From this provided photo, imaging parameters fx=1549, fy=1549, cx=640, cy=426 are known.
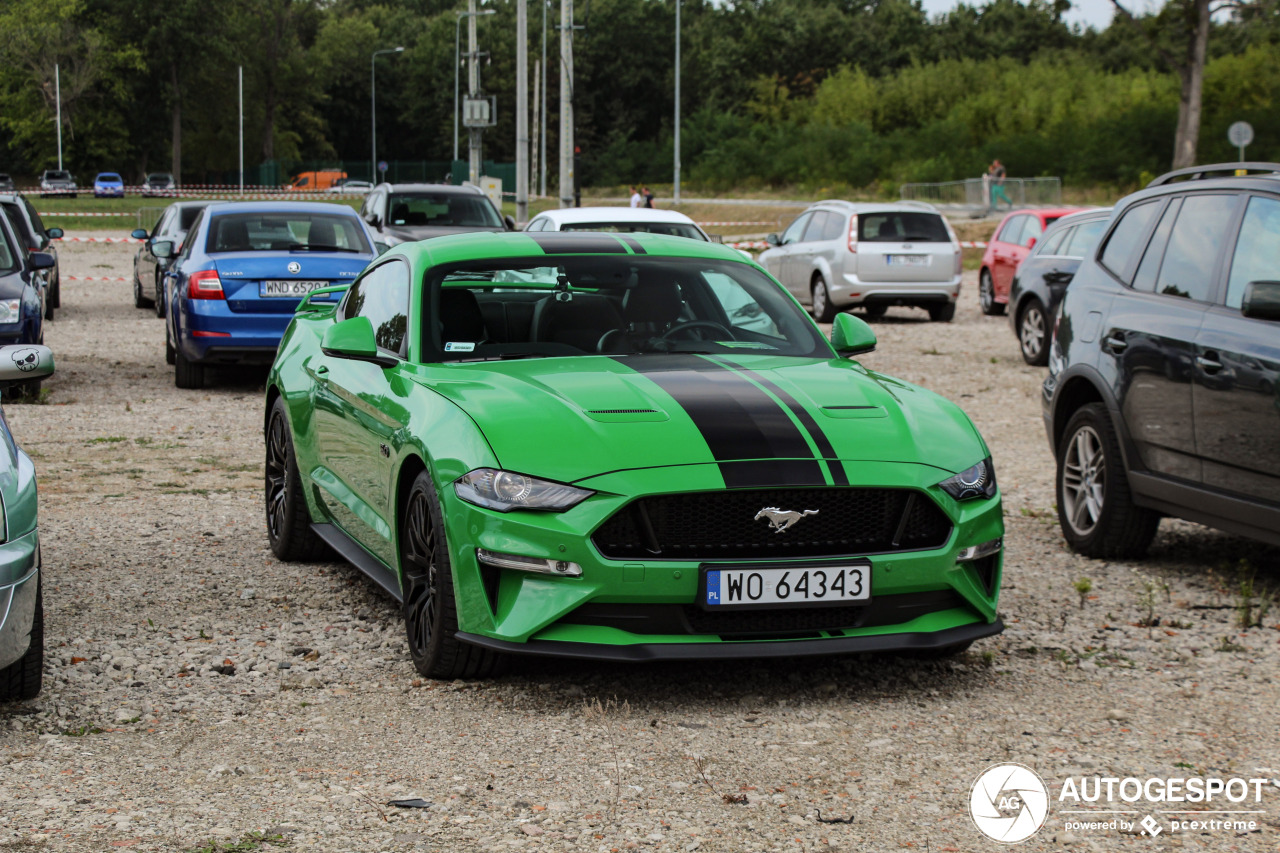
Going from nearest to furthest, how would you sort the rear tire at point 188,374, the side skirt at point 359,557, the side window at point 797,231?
the side skirt at point 359,557 → the rear tire at point 188,374 → the side window at point 797,231

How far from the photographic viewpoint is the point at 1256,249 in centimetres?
654

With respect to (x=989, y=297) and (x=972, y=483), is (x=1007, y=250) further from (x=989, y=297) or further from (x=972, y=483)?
(x=972, y=483)

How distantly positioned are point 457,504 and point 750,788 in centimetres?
130

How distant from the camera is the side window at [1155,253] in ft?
23.6

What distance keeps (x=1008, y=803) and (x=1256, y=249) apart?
3431mm

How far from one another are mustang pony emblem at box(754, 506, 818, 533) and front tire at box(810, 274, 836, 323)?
1622 cm

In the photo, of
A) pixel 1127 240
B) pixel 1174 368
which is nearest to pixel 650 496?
pixel 1174 368

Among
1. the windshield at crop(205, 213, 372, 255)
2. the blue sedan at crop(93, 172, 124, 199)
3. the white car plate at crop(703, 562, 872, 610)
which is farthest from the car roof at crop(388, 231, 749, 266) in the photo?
the blue sedan at crop(93, 172, 124, 199)

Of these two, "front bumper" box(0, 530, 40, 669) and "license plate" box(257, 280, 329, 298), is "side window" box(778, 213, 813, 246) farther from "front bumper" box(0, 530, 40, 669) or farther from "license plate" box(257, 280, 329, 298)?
"front bumper" box(0, 530, 40, 669)

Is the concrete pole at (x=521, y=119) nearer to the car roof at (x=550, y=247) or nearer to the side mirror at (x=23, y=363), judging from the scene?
the car roof at (x=550, y=247)

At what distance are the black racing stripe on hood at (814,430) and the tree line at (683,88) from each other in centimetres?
4747

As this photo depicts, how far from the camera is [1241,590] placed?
6.59 meters

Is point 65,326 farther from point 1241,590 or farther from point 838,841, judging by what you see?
point 838,841

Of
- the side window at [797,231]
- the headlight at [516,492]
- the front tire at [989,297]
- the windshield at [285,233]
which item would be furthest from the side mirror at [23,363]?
the front tire at [989,297]
